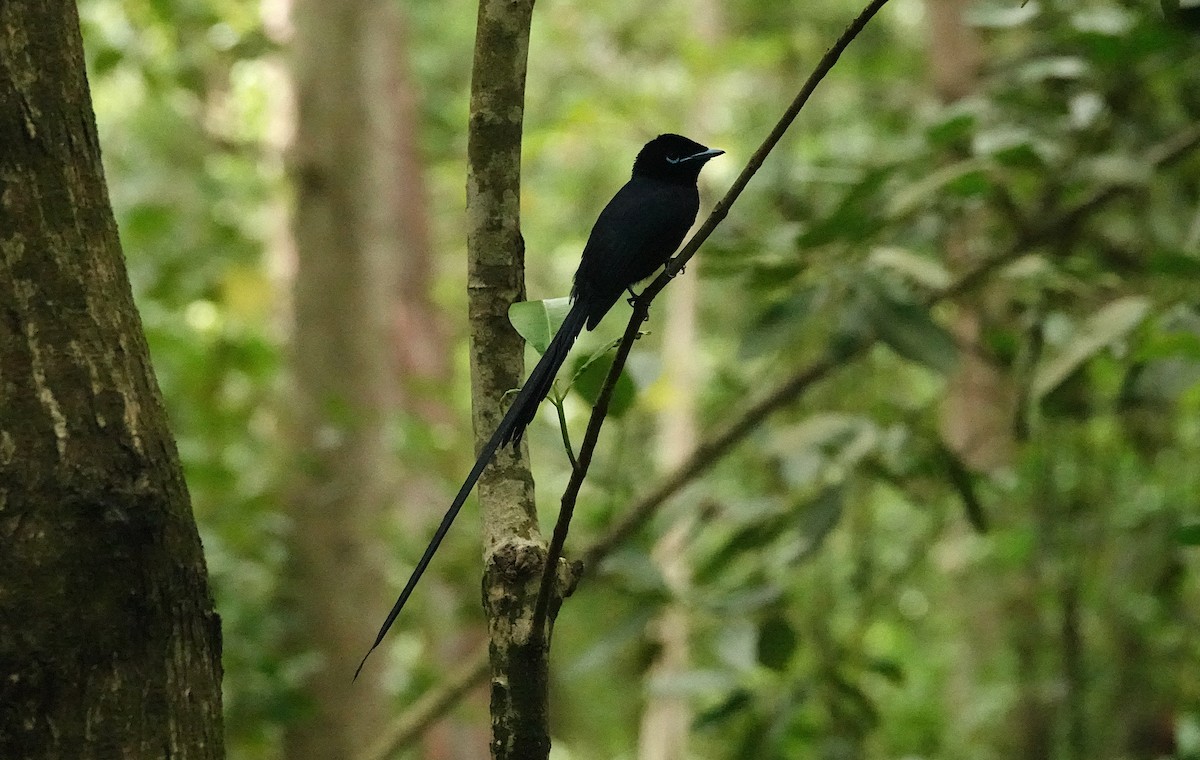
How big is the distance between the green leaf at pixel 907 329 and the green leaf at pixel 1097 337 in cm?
17

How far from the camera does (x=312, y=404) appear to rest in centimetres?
361

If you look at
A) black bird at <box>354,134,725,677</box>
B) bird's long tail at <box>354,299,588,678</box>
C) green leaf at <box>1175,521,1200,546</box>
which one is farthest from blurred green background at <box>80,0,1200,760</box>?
bird's long tail at <box>354,299,588,678</box>

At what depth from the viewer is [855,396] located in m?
3.73

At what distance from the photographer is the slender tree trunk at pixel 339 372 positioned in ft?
11.2

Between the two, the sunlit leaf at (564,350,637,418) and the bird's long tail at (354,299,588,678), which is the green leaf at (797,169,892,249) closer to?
the sunlit leaf at (564,350,637,418)

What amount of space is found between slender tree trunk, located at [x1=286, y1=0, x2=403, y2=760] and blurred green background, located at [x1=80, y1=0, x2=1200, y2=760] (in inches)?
3.2

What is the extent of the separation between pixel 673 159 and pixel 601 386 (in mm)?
427

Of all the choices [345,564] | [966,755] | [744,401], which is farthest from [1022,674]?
[345,564]

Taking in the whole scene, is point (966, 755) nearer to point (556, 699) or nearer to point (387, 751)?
point (556, 699)

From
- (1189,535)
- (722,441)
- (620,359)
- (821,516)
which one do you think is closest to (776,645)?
(821,516)

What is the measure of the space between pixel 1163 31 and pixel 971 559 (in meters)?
2.80

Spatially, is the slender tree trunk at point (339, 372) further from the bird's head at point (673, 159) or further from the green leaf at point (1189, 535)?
the green leaf at point (1189, 535)

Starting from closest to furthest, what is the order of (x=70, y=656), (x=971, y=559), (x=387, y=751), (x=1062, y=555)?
(x=70, y=656), (x=387, y=751), (x=1062, y=555), (x=971, y=559)

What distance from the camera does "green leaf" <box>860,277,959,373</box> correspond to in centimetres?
216
